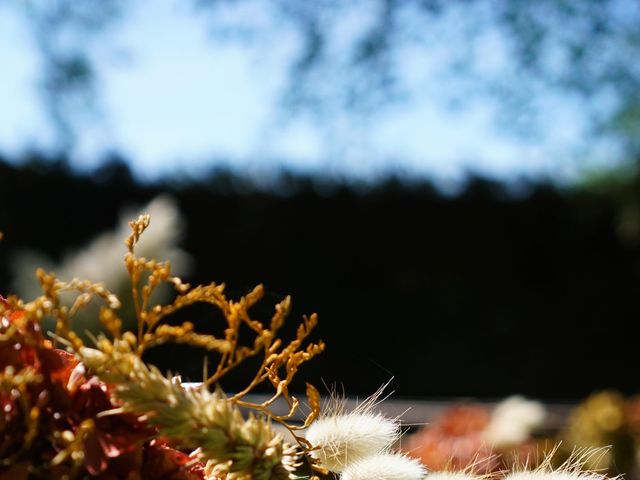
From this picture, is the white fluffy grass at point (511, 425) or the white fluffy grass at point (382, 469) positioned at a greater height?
the white fluffy grass at point (382, 469)

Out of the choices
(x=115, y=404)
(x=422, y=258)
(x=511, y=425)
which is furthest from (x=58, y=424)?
(x=422, y=258)

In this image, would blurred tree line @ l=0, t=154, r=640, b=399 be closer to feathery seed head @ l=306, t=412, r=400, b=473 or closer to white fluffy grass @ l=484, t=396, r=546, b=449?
white fluffy grass @ l=484, t=396, r=546, b=449

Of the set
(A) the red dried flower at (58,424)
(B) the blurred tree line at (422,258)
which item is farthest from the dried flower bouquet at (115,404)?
(B) the blurred tree line at (422,258)

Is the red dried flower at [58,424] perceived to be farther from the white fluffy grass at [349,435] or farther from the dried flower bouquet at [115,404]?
the white fluffy grass at [349,435]

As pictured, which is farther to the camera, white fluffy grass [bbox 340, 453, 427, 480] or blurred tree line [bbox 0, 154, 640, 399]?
blurred tree line [bbox 0, 154, 640, 399]

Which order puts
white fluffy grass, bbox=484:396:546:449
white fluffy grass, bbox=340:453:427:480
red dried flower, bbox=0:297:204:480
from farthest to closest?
white fluffy grass, bbox=484:396:546:449 → white fluffy grass, bbox=340:453:427:480 → red dried flower, bbox=0:297:204:480

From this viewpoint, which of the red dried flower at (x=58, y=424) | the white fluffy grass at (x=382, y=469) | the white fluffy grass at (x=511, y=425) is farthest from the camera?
the white fluffy grass at (x=511, y=425)

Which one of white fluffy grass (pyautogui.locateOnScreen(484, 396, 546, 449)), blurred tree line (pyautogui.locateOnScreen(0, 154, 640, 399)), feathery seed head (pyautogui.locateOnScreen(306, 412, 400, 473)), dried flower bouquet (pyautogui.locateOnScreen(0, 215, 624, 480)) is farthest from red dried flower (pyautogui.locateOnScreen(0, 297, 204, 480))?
blurred tree line (pyautogui.locateOnScreen(0, 154, 640, 399))
